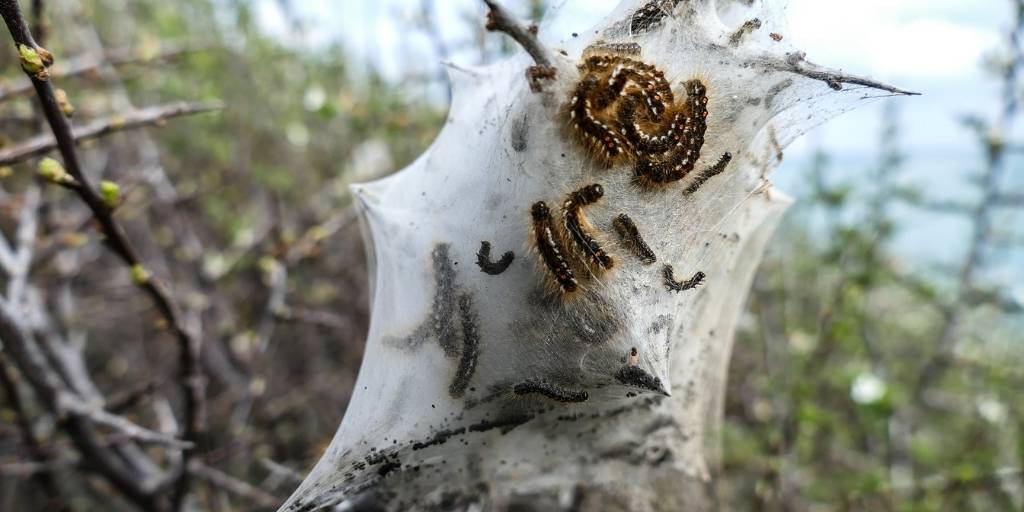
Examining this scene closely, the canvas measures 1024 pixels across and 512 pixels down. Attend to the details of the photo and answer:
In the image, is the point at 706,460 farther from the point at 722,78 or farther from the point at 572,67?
the point at 572,67

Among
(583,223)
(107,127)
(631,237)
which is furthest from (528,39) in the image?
(107,127)

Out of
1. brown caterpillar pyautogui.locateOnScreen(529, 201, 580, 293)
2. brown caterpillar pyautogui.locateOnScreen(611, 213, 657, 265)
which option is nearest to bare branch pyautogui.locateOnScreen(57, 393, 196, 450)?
brown caterpillar pyautogui.locateOnScreen(529, 201, 580, 293)

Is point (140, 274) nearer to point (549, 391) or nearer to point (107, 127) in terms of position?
point (107, 127)

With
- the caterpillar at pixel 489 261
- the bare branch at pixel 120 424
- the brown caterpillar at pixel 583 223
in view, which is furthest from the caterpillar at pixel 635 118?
the bare branch at pixel 120 424

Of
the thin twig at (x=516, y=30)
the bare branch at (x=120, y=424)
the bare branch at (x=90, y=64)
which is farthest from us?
the bare branch at (x=90, y=64)

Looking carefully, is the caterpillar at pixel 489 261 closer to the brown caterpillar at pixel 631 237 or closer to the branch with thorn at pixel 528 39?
the brown caterpillar at pixel 631 237

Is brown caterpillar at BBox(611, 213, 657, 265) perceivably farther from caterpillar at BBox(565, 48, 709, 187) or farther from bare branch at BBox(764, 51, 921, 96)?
bare branch at BBox(764, 51, 921, 96)
